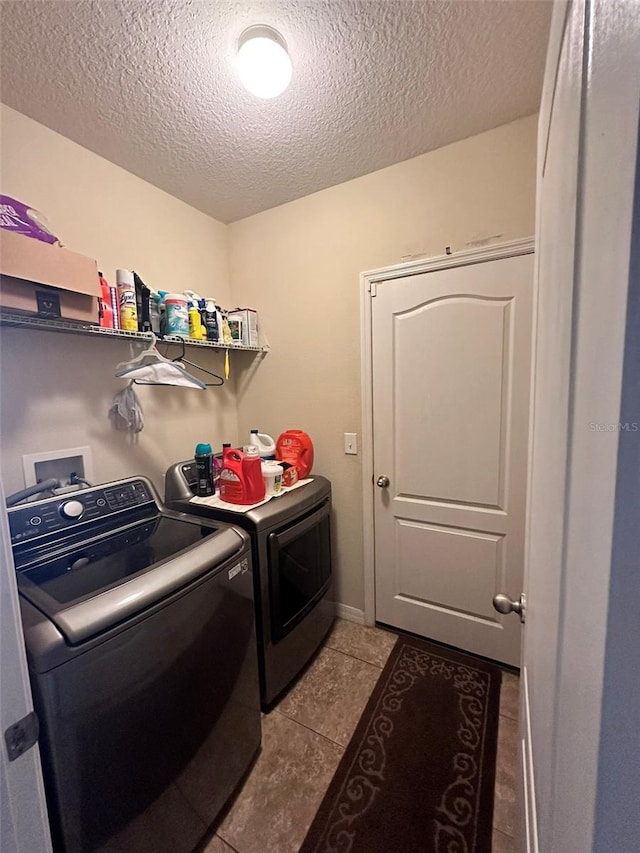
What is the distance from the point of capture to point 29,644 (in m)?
0.72

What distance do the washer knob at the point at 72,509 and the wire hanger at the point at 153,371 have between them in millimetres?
531

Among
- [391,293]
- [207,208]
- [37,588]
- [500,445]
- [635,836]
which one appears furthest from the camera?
[207,208]

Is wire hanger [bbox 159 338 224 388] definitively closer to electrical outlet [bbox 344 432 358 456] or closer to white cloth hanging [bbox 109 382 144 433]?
white cloth hanging [bbox 109 382 144 433]

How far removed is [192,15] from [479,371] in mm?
1633

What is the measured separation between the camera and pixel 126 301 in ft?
4.82

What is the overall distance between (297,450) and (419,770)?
4.71ft

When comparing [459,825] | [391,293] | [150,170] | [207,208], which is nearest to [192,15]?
[150,170]

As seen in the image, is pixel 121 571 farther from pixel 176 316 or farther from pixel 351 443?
pixel 351 443

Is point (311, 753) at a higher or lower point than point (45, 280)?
lower

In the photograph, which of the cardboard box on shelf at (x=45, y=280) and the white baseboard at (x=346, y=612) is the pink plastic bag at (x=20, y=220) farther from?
the white baseboard at (x=346, y=612)

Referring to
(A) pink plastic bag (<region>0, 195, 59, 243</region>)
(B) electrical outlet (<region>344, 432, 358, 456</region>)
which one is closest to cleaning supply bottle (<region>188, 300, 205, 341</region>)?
(A) pink plastic bag (<region>0, 195, 59, 243</region>)

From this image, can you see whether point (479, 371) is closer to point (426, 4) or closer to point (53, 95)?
point (426, 4)

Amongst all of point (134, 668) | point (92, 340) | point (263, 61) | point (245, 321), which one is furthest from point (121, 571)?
point (263, 61)

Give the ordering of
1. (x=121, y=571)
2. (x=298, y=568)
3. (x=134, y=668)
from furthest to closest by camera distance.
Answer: (x=298, y=568) < (x=121, y=571) < (x=134, y=668)
